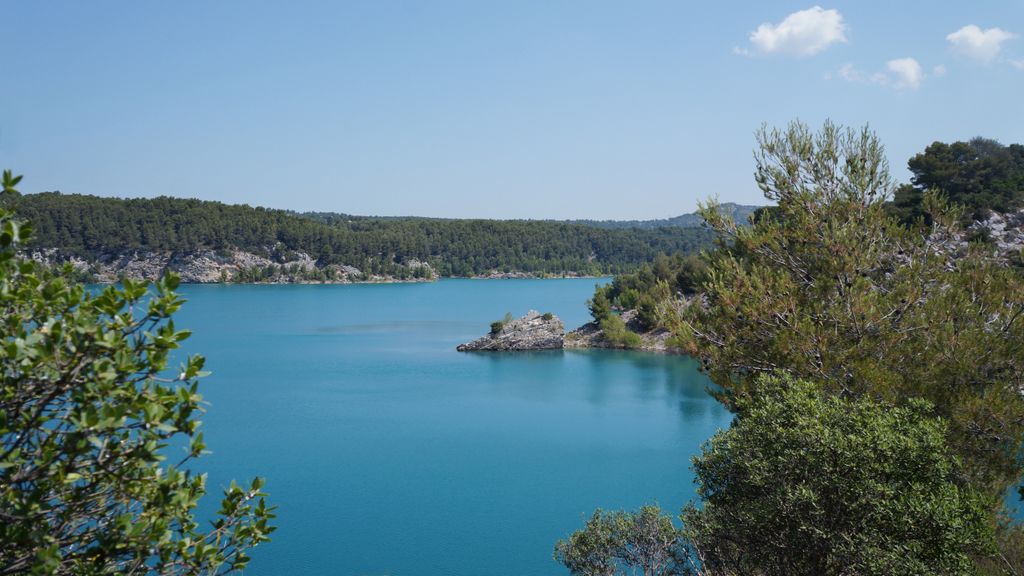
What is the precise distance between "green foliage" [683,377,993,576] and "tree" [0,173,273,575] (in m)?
6.07

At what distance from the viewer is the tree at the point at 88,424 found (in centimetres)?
319

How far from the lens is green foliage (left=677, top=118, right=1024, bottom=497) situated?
982cm

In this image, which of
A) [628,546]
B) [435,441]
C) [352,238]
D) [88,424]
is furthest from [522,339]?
[352,238]

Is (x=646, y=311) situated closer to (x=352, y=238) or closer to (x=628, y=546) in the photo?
(x=628, y=546)

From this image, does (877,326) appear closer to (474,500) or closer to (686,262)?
(474,500)

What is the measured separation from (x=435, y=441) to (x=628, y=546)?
15.8 meters

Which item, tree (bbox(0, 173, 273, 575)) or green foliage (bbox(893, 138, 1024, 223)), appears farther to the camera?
green foliage (bbox(893, 138, 1024, 223))

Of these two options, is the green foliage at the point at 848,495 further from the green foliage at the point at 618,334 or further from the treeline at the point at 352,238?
the treeline at the point at 352,238

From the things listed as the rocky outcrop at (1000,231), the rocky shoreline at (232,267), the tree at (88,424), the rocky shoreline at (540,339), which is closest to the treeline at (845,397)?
the tree at (88,424)

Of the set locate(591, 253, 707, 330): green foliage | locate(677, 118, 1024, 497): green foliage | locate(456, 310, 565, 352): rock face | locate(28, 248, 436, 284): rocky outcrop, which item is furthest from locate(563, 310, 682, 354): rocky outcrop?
locate(28, 248, 436, 284): rocky outcrop

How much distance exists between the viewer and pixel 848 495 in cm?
749

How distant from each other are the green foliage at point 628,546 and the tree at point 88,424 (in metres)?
8.92

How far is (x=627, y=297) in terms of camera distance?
59.1m

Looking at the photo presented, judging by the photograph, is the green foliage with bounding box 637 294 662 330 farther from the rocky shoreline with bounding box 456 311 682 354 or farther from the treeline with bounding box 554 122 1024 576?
the treeline with bounding box 554 122 1024 576
